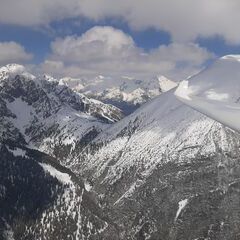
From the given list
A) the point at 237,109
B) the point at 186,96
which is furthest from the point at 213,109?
the point at 186,96

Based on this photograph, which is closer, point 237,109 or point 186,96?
point 237,109

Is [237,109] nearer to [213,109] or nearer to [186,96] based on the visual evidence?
[213,109]

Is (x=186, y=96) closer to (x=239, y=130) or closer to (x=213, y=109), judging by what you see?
(x=213, y=109)

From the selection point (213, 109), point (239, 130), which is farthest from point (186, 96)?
point (239, 130)

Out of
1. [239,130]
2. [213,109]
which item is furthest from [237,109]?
[239,130]

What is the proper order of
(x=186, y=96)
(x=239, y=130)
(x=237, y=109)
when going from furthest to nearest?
1. (x=186, y=96)
2. (x=237, y=109)
3. (x=239, y=130)

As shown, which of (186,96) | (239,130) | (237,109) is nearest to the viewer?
(239,130)

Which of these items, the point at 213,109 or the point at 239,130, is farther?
the point at 213,109

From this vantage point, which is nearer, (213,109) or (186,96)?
(213,109)

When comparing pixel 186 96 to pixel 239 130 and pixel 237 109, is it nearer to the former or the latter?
pixel 237 109
